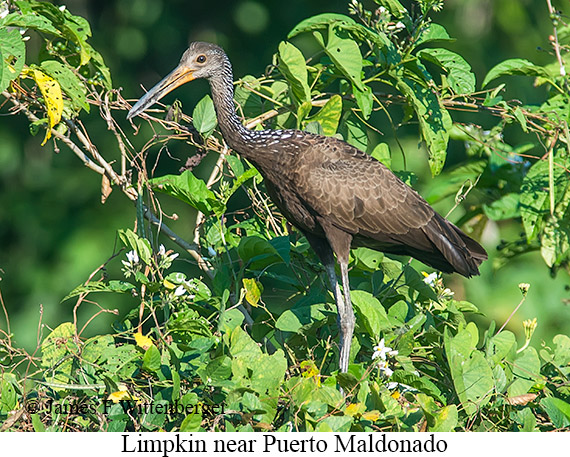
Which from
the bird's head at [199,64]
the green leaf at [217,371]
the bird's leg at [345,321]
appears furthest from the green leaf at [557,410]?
the bird's head at [199,64]

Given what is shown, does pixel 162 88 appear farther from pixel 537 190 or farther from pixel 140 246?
pixel 537 190

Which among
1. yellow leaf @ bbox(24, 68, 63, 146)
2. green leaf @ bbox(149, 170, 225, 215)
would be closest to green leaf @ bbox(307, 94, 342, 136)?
green leaf @ bbox(149, 170, 225, 215)

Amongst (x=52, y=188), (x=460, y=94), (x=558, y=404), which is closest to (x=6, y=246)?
(x=52, y=188)

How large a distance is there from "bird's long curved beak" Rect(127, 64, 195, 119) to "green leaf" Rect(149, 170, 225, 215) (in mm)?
363

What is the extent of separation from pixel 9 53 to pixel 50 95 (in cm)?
35

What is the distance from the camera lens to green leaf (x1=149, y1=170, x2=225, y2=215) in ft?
13.4

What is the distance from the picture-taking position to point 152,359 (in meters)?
3.40

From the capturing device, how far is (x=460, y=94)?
413 centimetres

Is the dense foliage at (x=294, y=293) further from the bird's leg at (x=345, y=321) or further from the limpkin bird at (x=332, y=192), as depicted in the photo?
the limpkin bird at (x=332, y=192)

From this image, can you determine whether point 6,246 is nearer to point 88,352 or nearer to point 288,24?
point 288,24

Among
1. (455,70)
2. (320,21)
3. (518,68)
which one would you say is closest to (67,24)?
(320,21)

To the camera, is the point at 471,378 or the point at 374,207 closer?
the point at 471,378

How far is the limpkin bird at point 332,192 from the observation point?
13.4ft

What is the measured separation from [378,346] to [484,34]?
16.7 ft
